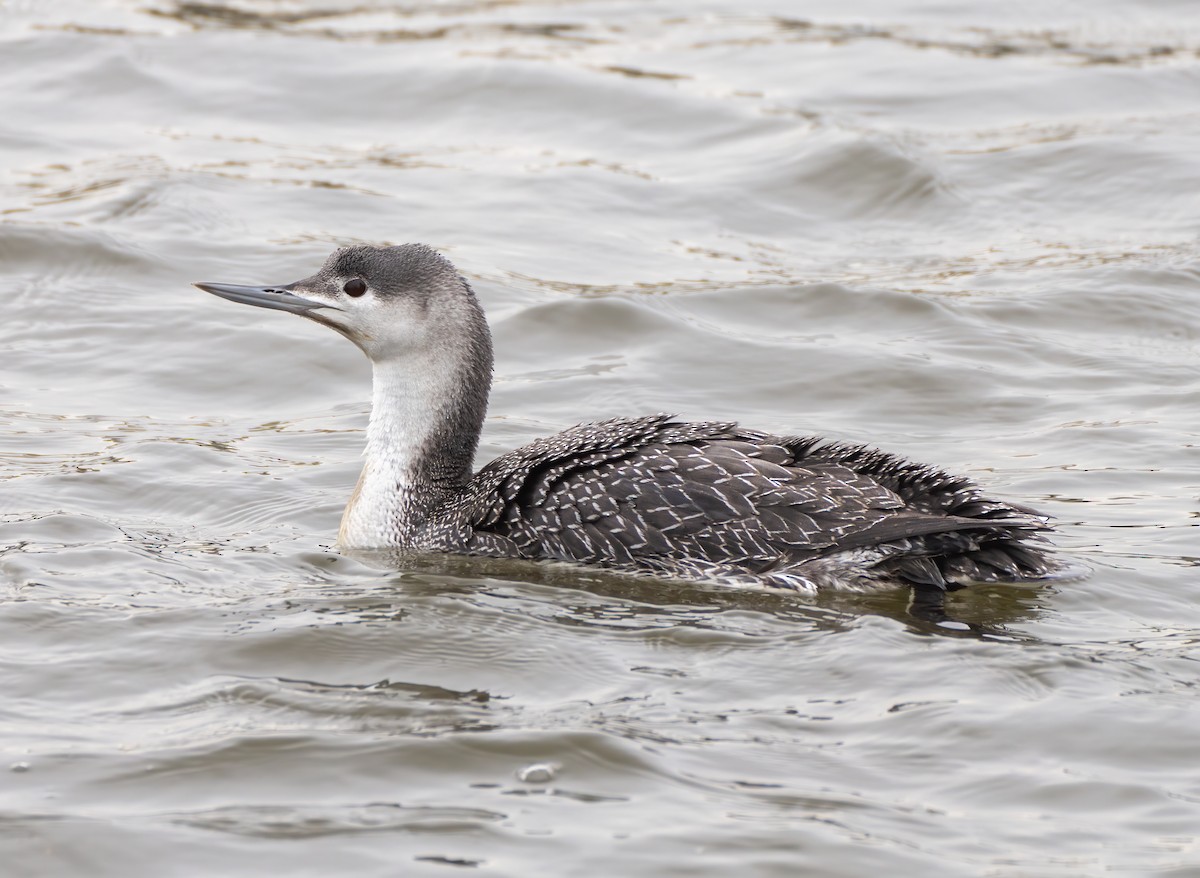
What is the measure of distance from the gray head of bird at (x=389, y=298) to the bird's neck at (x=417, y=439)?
0.08 metres

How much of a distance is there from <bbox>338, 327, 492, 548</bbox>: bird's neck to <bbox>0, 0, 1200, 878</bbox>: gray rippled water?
268 millimetres

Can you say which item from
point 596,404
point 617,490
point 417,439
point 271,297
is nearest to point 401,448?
point 417,439

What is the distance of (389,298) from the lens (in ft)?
24.8

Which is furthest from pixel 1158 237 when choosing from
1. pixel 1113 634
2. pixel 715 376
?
pixel 1113 634

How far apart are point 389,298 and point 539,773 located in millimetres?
2630

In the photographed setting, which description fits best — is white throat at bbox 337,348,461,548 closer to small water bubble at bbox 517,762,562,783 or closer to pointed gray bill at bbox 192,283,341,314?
pointed gray bill at bbox 192,283,341,314

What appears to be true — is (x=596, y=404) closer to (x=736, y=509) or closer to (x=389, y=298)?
(x=389, y=298)

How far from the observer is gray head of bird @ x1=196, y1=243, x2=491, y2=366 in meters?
7.56

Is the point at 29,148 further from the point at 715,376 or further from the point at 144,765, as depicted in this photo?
the point at 144,765

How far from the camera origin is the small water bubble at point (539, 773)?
5.56 metres

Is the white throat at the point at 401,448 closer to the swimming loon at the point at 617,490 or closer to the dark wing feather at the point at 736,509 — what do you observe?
the swimming loon at the point at 617,490

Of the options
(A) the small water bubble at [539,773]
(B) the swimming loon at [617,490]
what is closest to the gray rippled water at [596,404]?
(A) the small water bubble at [539,773]

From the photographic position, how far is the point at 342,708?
602 centimetres

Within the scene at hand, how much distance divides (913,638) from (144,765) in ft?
8.79
